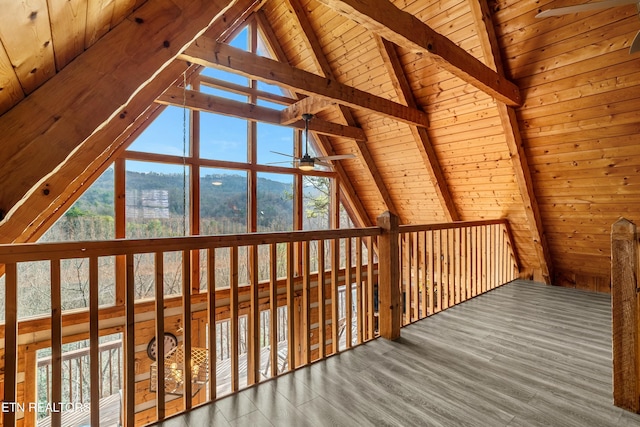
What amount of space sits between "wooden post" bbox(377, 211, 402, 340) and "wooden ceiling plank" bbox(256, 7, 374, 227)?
14.4 feet

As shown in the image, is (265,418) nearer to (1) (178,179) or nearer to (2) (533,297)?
(2) (533,297)

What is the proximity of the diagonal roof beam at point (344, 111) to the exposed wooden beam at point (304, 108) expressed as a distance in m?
1.09

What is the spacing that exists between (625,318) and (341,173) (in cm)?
578

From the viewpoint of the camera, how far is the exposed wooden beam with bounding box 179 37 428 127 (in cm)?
302

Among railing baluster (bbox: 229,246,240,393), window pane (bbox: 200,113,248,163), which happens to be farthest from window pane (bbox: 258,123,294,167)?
railing baluster (bbox: 229,246,240,393)

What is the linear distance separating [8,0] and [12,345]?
1327 millimetres

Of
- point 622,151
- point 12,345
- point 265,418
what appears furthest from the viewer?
point 622,151

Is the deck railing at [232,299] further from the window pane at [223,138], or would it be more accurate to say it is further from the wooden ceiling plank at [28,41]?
the window pane at [223,138]

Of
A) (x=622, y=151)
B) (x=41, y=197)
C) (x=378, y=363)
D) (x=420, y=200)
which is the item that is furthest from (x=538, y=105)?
(x=41, y=197)

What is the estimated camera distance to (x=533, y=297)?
13.5 feet

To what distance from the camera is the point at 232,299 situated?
1984mm

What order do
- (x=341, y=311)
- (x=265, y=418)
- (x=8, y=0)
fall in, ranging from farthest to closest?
(x=341, y=311) → (x=265, y=418) → (x=8, y=0)

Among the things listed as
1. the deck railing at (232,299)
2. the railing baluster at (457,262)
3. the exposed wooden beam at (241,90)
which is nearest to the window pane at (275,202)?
the deck railing at (232,299)

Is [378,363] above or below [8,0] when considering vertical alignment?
below
